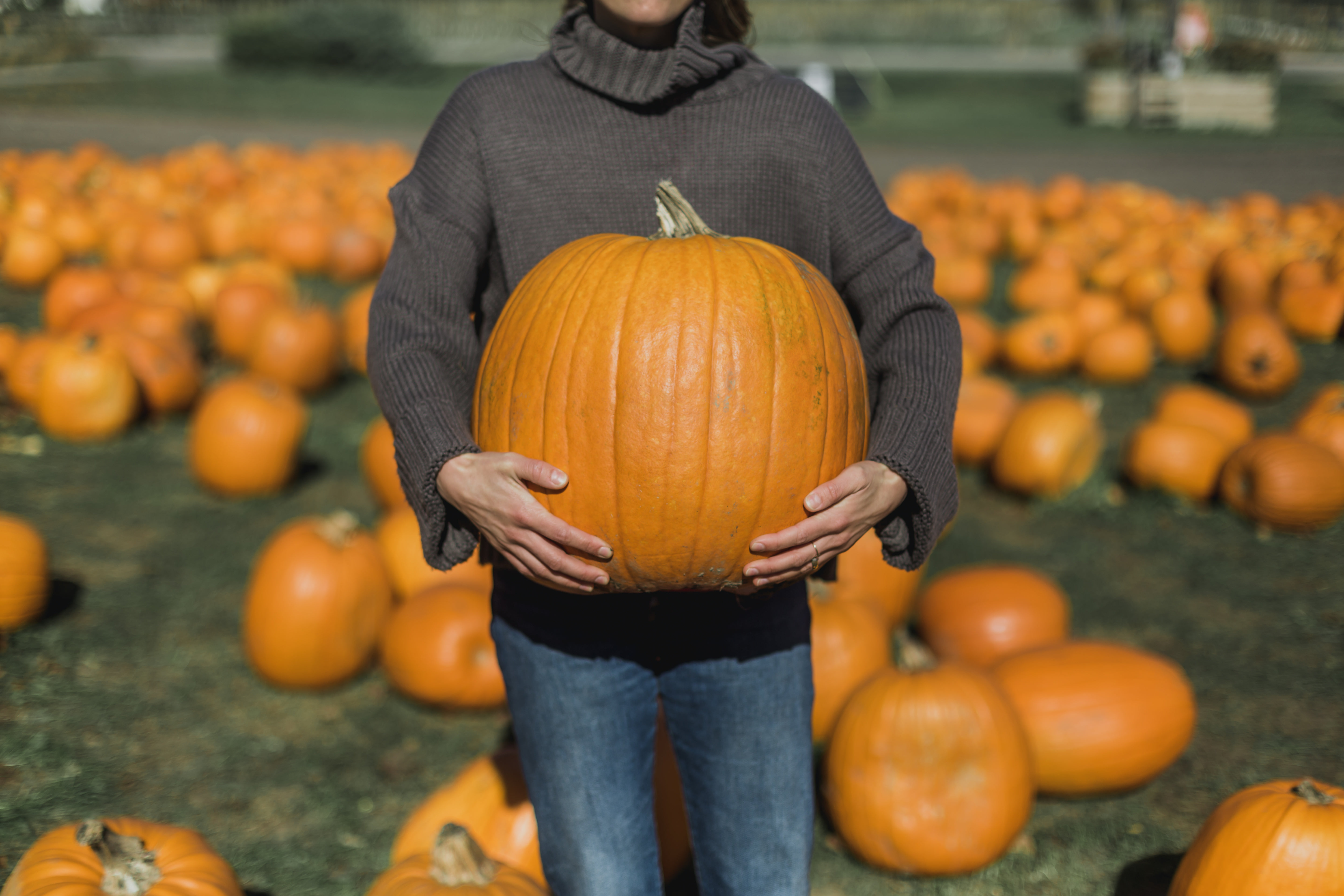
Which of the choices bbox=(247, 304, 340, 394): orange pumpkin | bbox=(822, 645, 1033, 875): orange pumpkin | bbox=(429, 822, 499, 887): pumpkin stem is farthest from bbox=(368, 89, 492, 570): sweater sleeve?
bbox=(247, 304, 340, 394): orange pumpkin

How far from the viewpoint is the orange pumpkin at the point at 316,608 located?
12.8 ft

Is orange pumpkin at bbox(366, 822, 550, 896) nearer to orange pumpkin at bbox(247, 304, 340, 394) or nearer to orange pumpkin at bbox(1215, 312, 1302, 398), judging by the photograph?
orange pumpkin at bbox(247, 304, 340, 394)

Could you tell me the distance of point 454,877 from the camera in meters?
2.43

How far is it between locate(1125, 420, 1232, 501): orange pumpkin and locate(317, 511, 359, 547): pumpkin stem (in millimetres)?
4147

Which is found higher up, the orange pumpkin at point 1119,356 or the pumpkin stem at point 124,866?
the pumpkin stem at point 124,866

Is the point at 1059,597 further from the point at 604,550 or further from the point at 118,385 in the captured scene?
the point at 118,385

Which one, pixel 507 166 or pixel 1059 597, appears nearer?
pixel 507 166

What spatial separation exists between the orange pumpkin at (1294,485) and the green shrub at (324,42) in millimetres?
33733

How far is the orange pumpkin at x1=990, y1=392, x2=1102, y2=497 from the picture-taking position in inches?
219

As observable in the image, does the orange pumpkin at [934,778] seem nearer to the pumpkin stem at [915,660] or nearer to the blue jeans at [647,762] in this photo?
the pumpkin stem at [915,660]

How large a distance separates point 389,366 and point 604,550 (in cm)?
60

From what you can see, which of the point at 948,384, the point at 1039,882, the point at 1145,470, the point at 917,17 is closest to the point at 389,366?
the point at 948,384

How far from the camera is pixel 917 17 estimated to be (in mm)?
51250

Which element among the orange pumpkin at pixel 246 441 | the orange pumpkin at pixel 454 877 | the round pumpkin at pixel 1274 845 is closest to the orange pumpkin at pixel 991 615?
the round pumpkin at pixel 1274 845
